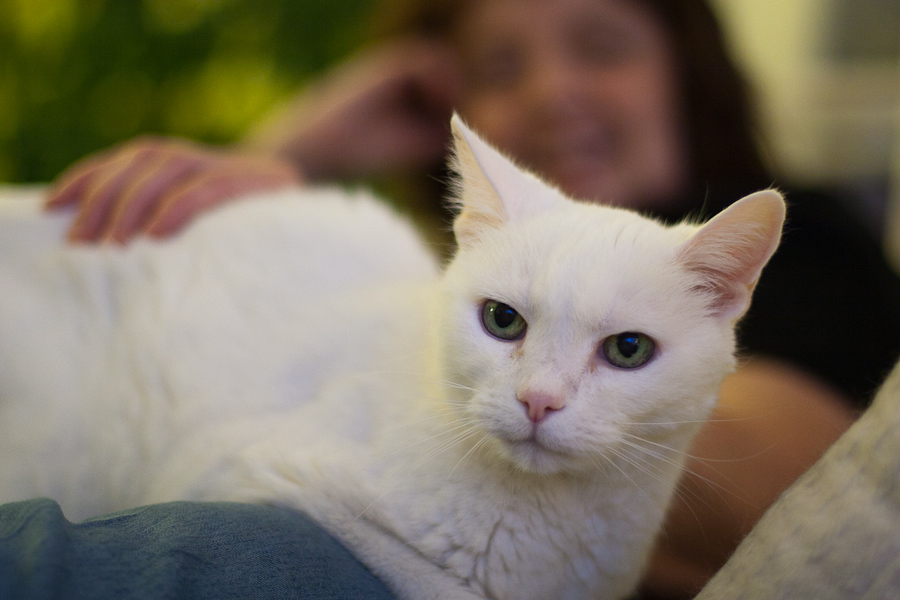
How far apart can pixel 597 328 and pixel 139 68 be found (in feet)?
9.93

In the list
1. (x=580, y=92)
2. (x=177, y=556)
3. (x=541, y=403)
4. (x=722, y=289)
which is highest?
(x=580, y=92)

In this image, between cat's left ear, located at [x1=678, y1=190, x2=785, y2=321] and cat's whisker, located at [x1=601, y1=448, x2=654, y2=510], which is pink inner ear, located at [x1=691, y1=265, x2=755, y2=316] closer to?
cat's left ear, located at [x1=678, y1=190, x2=785, y2=321]

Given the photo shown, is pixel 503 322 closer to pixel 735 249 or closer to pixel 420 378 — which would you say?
pixel 420 378

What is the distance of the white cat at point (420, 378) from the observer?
28.9 inches

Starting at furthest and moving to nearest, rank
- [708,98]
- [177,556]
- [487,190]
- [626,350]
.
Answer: [708,98] → [487,190] → [626,350] → [177,556]

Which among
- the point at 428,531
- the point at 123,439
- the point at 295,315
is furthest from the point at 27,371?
the point at 428,531

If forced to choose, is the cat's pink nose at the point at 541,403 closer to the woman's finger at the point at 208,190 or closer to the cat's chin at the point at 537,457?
the cat's chin at the point at 537,457

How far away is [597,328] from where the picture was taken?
0.73m

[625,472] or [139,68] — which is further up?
[139,68]

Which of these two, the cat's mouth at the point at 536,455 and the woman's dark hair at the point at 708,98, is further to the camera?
the woman's dark hair at the point at 708,98

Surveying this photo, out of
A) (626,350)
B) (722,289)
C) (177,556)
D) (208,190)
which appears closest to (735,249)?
(722,289)

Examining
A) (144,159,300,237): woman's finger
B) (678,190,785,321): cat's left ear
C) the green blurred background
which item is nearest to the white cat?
(678,190,785,321): cat's left ear

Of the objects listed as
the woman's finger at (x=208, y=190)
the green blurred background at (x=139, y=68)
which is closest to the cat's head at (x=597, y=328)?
the woman's finger at (x=208, y=190)

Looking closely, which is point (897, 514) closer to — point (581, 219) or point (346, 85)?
point (581, 219)
